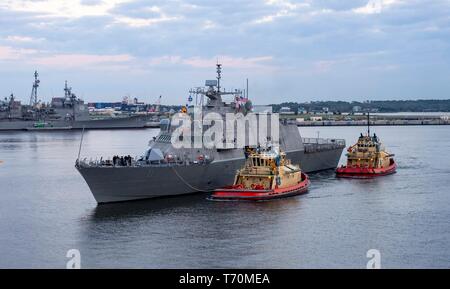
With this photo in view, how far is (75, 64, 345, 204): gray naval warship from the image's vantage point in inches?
1254

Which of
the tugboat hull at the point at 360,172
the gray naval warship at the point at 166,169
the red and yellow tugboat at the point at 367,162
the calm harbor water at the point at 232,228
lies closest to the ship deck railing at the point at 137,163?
the gray naval warship at the point at 166,169

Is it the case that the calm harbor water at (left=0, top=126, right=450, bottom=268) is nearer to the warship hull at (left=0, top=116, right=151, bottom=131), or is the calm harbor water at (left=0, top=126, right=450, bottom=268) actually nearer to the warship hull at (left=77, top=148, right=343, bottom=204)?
the warship hull at (left=77, top=148, right=343, bottom=204)

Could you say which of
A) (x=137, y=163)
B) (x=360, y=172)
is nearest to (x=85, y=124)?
(x=360, y=172)

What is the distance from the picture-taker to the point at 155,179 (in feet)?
109

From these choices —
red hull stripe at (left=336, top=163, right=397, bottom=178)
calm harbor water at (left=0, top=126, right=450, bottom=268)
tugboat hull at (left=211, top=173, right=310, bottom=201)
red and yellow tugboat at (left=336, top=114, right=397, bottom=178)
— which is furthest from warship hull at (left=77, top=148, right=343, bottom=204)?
red and yellow tugboat at (left=336, top=114, right=397, bottom=178)

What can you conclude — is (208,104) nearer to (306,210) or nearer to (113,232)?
(306,210)

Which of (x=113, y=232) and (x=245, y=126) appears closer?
(x=113, y=232)

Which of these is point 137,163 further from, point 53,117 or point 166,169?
point 53,117

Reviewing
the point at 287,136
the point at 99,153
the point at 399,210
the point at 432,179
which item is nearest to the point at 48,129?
the point at 99,153

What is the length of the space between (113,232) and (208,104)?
634 inches

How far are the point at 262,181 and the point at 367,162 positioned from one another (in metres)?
15.0

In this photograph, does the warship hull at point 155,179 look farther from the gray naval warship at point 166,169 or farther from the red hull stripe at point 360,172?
the red hull stripe at point 360,172

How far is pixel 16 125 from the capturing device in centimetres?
12200

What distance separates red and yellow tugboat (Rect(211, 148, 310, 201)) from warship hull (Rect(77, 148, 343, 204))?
2.07 m
